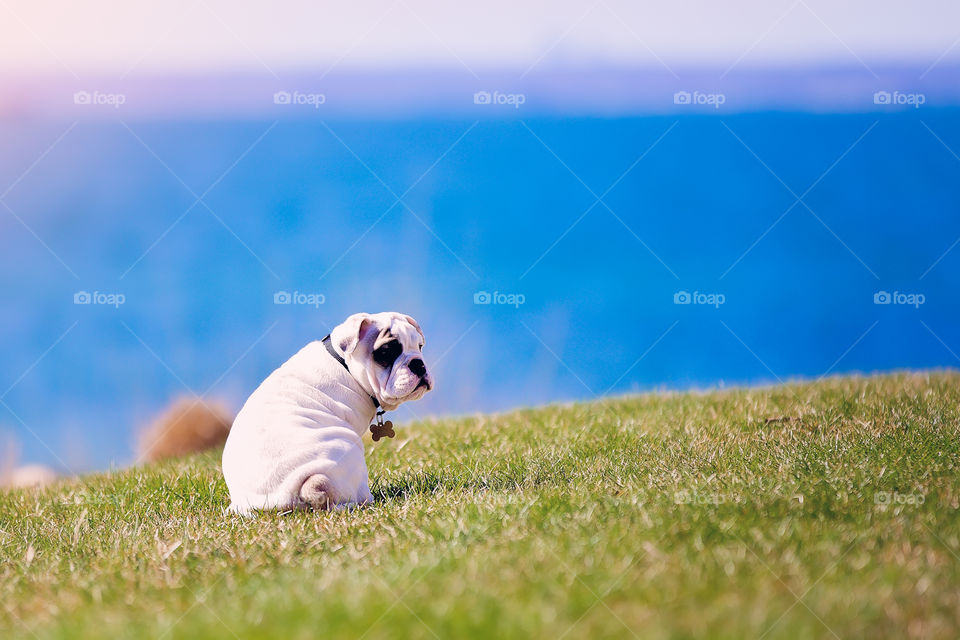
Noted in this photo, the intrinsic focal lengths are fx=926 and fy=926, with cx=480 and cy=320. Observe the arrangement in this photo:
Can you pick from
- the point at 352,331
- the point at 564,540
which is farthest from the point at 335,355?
the point at 564,540

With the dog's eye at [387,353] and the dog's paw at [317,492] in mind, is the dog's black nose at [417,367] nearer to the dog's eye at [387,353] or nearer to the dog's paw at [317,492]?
the dog's eye at [387,353]

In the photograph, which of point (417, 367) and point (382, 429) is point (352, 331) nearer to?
point (417, 367)

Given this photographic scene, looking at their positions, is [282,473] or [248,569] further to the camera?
[282,473]

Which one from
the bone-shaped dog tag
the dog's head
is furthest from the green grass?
the dog's head

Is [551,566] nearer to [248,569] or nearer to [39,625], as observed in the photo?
[248,569]

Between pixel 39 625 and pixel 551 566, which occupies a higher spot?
pixel 551 566

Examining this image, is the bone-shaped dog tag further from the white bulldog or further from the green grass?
the green grass

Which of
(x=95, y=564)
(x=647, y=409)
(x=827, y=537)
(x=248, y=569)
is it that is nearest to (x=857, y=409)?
(x=647, y=409)

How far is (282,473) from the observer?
5.18 meters

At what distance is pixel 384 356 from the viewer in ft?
17.5

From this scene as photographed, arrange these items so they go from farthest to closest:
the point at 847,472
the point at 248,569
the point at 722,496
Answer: the point at 847,472, the point at 722,496, the point at 248,569

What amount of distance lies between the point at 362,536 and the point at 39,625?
1.53 m

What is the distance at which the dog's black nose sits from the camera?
5.32m

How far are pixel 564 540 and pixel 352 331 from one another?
6.45 feet
